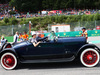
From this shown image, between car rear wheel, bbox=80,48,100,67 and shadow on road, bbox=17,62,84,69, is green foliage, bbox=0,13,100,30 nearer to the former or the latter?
shadow on road, bbox=17,62,84,69

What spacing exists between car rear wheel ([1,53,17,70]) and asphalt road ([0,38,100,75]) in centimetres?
20

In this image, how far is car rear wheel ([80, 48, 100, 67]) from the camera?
539 cm

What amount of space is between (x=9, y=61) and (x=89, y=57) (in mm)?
2883

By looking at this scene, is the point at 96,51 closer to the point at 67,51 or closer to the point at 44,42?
the point at 67,51

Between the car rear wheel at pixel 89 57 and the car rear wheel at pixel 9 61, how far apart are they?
2.44m

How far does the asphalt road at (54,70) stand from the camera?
496 cm

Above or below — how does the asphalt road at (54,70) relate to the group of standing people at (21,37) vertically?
below

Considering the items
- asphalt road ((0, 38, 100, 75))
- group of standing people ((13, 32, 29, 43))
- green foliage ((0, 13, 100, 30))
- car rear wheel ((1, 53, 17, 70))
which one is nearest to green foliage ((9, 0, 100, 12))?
green foliage ((0, 13, 100, 30))

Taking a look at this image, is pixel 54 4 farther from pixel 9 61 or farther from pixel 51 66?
pixel 9 61

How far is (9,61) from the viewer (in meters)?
5.56

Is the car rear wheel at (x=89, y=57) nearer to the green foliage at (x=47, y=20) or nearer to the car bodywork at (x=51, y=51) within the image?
the car bodywork at (x=51, y=51)

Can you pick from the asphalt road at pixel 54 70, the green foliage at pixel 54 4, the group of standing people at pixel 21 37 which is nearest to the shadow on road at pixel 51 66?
the asphalt road at pixel 54 70

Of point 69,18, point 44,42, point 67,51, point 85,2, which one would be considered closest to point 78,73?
point 67,51

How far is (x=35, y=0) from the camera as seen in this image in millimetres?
61812
